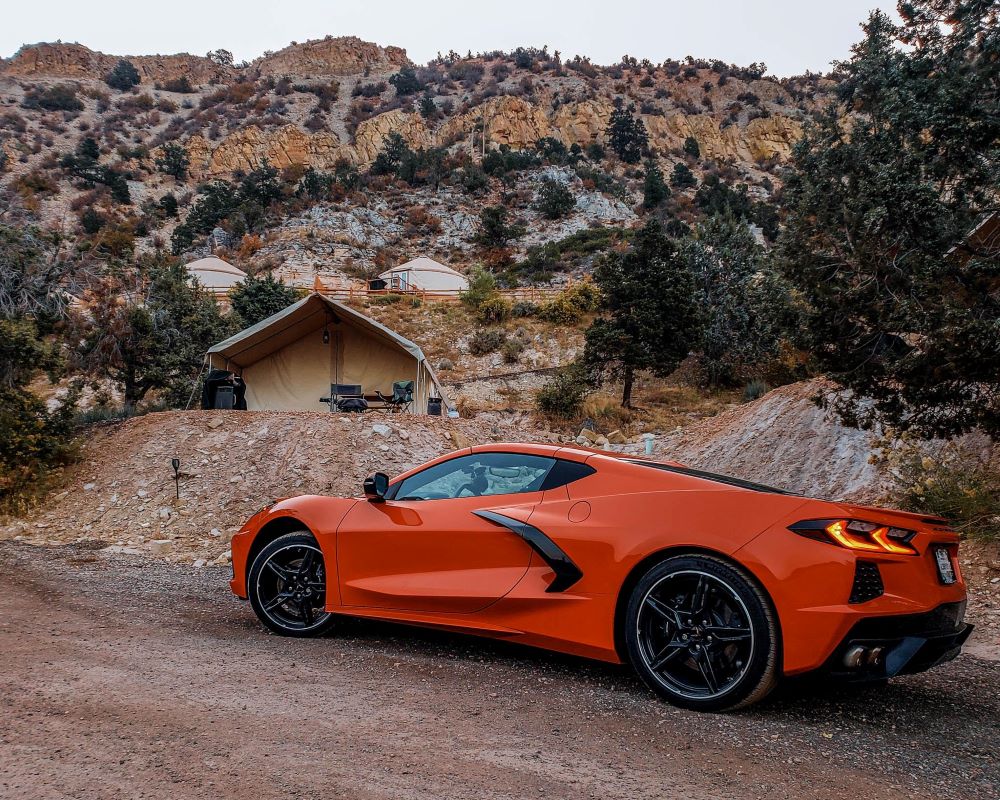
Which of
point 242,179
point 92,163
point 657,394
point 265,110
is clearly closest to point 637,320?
point 657,394

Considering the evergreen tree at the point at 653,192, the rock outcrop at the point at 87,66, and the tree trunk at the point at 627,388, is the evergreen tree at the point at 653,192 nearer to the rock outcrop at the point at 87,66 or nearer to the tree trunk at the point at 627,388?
the tree trunk at the point at 627,388

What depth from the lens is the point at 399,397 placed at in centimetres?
1600

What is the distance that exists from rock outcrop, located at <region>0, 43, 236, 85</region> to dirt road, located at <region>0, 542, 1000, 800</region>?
102 metres

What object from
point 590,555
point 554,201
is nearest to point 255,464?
point 590,555

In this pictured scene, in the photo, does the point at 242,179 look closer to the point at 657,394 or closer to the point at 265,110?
the point at 265,110

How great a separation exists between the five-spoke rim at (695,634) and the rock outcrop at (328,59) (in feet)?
336

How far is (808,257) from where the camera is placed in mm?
9523

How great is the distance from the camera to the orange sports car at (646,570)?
3025 millimetres

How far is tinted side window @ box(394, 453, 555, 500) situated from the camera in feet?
13.2

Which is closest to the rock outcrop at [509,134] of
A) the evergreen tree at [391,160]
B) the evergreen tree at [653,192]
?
the evergreen tree at [391,160]

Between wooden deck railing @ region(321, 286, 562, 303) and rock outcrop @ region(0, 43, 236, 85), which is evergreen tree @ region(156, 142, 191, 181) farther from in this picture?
rock outcrop @ region(0, 43, 236, 85)

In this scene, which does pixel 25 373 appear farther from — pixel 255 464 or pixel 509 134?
pixel 509 134

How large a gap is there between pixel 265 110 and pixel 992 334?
81.0 meters

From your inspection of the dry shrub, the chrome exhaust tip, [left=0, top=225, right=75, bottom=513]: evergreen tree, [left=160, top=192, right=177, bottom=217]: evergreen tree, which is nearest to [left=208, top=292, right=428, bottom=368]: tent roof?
[left=0, top=225, right=75, bottom=513]: evergreen tree
